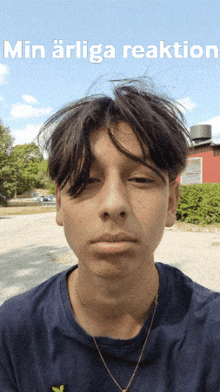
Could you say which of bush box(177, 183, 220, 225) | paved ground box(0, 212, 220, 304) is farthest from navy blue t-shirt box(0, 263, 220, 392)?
bush box(177, 183, 220, 225)

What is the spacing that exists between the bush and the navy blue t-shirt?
1003cm

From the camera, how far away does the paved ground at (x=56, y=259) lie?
192 inches

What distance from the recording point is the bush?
1074cm

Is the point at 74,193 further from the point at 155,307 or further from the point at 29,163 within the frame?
the point at 29,163

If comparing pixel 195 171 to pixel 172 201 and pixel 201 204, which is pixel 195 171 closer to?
pixel 201 204

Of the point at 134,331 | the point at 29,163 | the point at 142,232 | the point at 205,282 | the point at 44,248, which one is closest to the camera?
the point at 142,232

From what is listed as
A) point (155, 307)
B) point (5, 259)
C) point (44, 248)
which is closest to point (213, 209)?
point (44, 248)

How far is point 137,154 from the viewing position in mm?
1016

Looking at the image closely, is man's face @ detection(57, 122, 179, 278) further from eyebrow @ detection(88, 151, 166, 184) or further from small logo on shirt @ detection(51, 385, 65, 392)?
small logo on shirt @ detection(51, 385, 65, 392)

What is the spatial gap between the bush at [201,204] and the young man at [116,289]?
10.0m

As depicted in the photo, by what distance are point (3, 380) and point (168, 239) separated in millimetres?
7983

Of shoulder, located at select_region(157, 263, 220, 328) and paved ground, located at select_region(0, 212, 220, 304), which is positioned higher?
shoulder, located at select_region(157, 263, 220, 328)

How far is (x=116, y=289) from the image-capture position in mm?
1038

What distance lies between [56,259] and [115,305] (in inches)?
218
